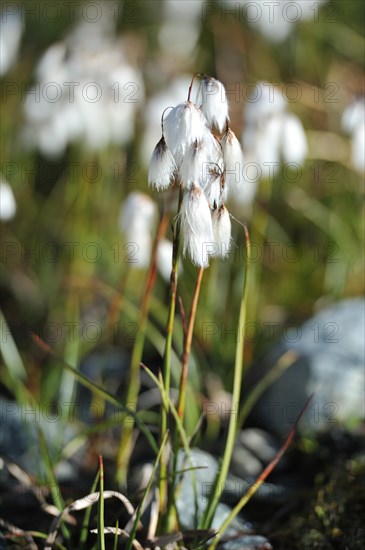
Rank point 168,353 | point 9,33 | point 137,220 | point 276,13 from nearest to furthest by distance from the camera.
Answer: point 168,353
point 137,220
point 9,33
point 276,13

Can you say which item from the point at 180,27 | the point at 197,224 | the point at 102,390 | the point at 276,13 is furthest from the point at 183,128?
the point at 180,27

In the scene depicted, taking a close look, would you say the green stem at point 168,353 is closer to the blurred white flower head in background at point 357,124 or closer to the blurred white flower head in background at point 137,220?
the blurred white flower head in background at point 137,220

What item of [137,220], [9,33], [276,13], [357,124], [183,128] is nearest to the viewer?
[183,128]

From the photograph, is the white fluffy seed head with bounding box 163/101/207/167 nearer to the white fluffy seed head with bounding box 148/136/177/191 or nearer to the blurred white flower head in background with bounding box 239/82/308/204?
the white fluffy seed head with bounding box 148/136/177/191

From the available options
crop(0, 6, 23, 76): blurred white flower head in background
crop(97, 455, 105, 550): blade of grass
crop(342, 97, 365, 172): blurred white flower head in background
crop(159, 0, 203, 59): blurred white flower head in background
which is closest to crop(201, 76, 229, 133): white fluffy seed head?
crop(97, 455, 105, 550): blade of grass

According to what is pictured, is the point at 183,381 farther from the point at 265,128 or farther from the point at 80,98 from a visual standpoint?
the point at 80,98

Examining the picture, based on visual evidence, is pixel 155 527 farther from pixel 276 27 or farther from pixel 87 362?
pixel 276 27

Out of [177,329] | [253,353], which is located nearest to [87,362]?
[177,329]

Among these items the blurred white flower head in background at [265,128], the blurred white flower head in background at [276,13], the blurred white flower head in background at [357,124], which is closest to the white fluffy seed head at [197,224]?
the blurred white flower head in background at [265,128]
